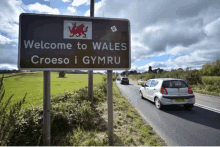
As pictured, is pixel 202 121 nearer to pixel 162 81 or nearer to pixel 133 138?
pixel 162 81

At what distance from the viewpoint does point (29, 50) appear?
2092 mm

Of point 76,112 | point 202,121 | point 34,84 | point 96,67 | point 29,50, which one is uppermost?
point 29,50

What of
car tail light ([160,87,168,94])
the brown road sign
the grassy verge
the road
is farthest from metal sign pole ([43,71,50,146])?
car tail light ([160,87,168,94])

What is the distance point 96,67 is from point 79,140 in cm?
171

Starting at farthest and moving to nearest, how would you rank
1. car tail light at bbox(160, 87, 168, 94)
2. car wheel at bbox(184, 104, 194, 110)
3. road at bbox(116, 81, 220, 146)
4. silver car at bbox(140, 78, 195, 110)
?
car wheel at bbox(184, 104, 194, 110)
car tail light at bbox(160, 87, 168, 94)
silver car at bbox(140, 78, 195, 110)
road at bbox(116, 81, 220, 146)

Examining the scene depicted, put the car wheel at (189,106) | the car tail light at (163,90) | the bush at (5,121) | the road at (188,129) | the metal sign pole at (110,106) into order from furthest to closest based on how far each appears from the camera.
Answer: the car wheel at (189,106)
the car tail light at (163,90)
the road at (188,129)
the metal sign pole at (110,106)
the bush at (5,121)

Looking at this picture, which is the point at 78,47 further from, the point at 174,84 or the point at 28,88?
the point at 28,88

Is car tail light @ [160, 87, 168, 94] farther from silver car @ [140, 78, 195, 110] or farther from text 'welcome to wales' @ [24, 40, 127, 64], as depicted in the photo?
text 'welcome to wales' @ [24, 40, 127, 64]

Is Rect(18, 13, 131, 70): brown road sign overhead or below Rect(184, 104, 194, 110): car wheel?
overhead

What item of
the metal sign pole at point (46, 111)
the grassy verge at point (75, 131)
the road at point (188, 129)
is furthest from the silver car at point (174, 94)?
the metal sign pole at point (46, 111)

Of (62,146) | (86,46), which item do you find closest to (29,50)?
(86,46)

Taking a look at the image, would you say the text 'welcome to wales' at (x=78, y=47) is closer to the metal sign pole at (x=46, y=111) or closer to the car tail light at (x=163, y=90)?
the metal sign pole at (x=46, y=111)

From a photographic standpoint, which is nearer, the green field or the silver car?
the green field

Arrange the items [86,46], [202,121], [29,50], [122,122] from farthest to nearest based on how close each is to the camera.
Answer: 1. [202,121]
2. [122,122]
3. [86,46]
4. [29,50]
